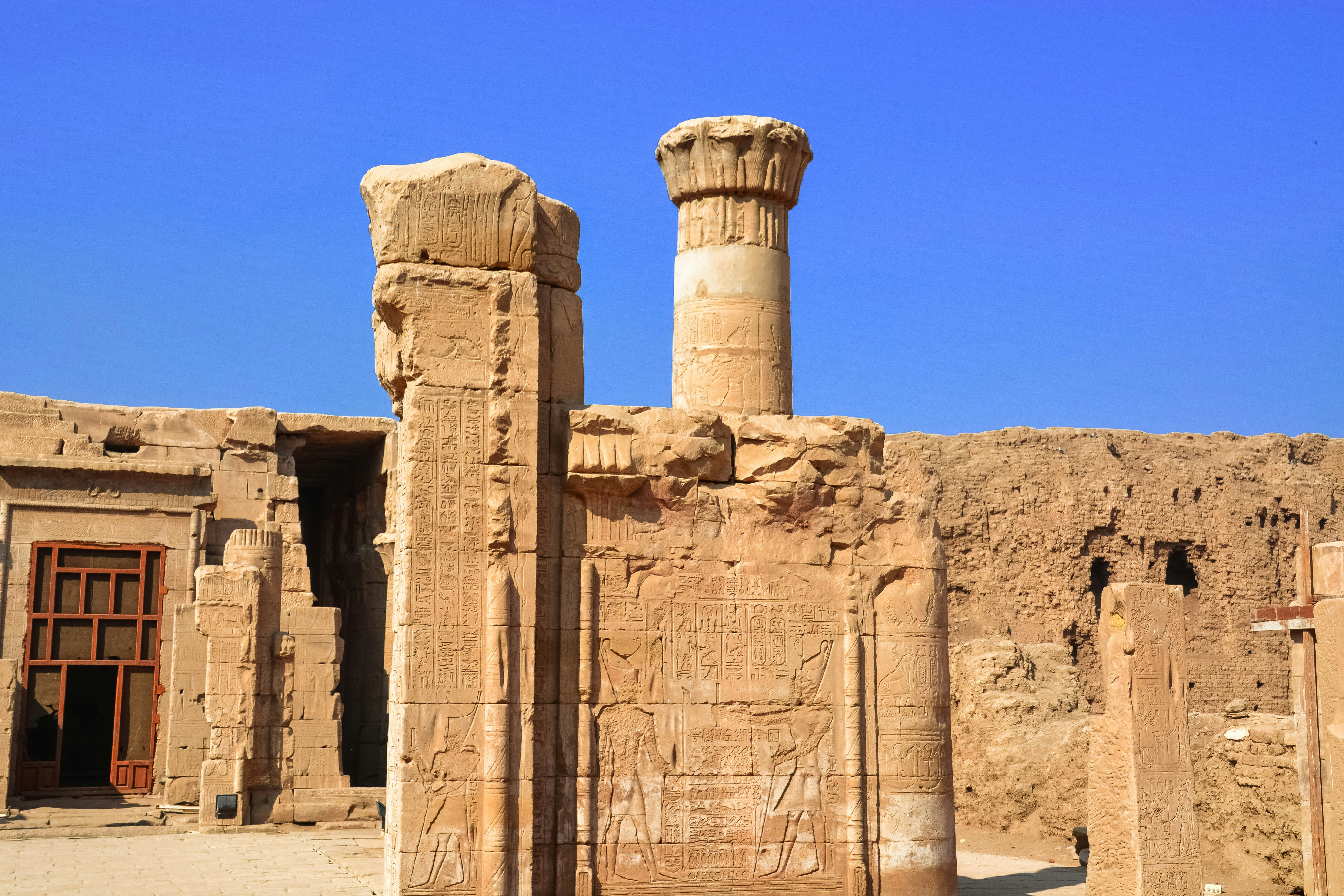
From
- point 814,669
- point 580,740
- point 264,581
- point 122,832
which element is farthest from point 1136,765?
point 122,832

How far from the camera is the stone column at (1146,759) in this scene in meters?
9.40

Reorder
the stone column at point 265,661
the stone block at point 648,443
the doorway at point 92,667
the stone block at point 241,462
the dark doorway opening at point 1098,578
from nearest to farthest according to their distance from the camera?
the stone block at point 648,443
the stone column at point 265,661
the doorway at point 92,667
the stone block at point 241,462
the dark doorway opening at point 1098,578

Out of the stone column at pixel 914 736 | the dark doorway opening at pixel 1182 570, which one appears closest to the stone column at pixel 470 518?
the stone column at pixel 914 736

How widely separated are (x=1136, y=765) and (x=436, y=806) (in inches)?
189

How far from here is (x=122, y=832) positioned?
1516 cm

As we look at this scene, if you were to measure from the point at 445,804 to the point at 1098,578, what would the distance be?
22874 millimetres

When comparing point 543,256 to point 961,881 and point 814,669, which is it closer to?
point 814,669

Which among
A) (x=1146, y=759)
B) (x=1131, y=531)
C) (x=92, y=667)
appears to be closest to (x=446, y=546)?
(x=1146, y=759)

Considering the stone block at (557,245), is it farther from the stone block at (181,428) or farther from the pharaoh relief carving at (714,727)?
the stone block at (181,428)

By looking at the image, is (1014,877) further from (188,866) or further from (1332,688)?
(188,866)

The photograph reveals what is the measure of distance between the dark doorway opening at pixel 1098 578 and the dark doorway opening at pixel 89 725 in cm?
1791

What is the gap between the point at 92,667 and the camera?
17.6m

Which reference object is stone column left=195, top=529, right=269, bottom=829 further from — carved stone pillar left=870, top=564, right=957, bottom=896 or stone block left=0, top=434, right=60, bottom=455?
carved stone pillar left=870, top=564, right=957, bottom=896

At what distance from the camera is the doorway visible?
17.2 metres
